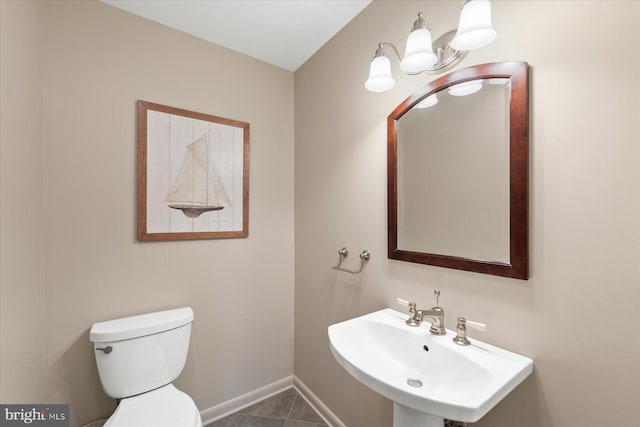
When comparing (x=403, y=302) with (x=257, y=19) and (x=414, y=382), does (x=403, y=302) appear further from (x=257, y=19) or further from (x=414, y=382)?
(x=257, y=19)

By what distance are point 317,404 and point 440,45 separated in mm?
2193

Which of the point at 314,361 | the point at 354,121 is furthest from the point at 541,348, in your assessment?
the point at 314,361

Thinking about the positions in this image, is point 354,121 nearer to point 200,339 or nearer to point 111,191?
point 111,191

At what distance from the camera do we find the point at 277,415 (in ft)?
5.96

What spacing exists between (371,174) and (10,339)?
1.60 metres

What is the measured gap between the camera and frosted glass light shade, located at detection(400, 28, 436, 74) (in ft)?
3.28

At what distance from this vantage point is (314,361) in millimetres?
1895

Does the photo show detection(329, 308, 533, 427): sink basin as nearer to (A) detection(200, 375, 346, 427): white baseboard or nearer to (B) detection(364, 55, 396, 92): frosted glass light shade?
(A) detection(200, 375, 346, 427): white baseboard

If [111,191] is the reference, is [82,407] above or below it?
below

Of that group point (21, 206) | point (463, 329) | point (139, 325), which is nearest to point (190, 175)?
point (21, 206)

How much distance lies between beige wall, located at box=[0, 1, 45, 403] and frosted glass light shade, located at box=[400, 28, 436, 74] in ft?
4.72

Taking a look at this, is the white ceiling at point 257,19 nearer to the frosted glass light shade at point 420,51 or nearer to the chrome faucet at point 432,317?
the frosted glass light shade at point 420,51

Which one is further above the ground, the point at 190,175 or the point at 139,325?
the point at 190,175

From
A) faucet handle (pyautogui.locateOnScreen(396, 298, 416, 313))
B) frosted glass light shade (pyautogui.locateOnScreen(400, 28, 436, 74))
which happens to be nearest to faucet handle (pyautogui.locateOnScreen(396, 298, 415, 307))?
faucet handle (pyautogui.locateOnScreen(396, 298, 416, 313))
